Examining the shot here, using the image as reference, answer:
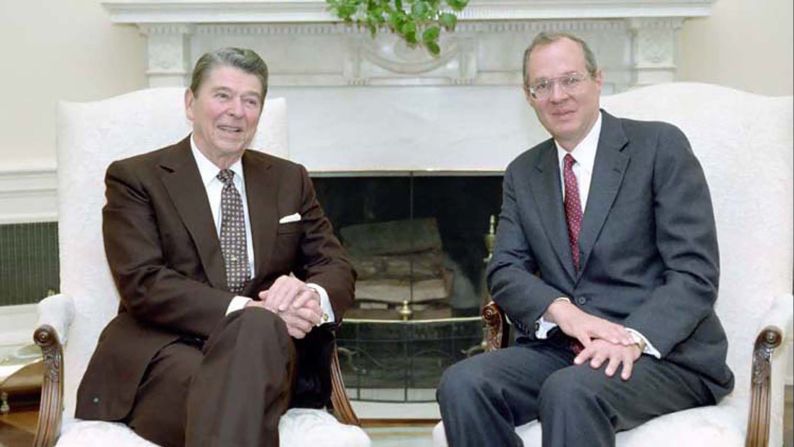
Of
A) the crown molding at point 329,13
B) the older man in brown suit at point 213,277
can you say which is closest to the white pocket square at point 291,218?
the older man in brown suit at point 213,277

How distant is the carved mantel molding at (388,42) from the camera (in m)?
3.84

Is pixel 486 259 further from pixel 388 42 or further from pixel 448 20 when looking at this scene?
pixel 448 20

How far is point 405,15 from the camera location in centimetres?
355

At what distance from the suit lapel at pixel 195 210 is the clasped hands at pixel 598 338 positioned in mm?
794

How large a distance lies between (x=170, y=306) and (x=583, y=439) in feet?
3.13

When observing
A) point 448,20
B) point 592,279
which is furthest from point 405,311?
point 592,279

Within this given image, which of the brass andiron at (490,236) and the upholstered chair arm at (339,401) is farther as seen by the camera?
the brass andiron at (490,236)

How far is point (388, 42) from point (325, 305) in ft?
6.05

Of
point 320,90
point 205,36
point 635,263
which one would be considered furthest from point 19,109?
point 635,263

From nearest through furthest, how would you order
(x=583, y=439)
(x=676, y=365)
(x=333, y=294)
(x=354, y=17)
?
(x=583, y=439) < (x=676, y=365) < (x=333, y=294) < (x=354, y=17)

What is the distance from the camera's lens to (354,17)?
382 cm

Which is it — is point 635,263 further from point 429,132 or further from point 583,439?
point 429,132

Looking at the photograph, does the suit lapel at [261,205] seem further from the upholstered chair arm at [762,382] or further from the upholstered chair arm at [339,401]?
the upholstered chair arm at [762,382]

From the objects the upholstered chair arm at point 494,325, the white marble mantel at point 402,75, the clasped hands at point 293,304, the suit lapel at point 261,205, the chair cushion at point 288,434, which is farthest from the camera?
the white marble mantel at point 402,75
